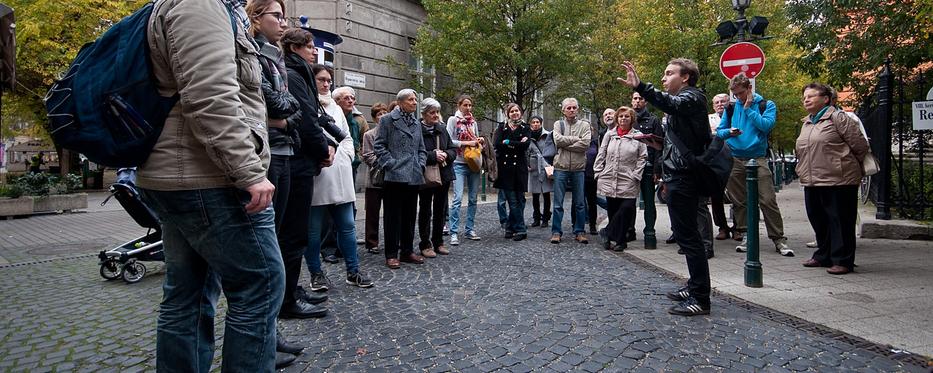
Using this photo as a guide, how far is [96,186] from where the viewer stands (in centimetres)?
2452

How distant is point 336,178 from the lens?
510cm

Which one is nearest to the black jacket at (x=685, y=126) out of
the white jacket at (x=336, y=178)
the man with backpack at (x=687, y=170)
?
the man with backpack at (x=687, y=170)

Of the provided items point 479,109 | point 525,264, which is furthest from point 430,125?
point 479,109

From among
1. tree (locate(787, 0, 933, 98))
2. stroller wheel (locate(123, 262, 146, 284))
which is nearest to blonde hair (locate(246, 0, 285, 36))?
stroller wheel (locate(123, 262, 146, 284))

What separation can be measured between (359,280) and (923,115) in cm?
789

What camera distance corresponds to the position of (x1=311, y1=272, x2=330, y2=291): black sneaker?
16.5ft

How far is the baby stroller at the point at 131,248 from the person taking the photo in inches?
222

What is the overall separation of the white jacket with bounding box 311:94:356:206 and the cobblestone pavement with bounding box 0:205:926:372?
0.81 metres

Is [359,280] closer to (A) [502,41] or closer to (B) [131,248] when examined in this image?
(B) [131,248]

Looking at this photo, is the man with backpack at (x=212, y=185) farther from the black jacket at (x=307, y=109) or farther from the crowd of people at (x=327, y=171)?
the black jacket at (x=307, y=109)

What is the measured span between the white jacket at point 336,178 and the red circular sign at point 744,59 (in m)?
7.59

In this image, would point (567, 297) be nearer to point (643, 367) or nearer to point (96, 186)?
point (643, 367)

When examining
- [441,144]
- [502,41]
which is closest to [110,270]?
[441,144]

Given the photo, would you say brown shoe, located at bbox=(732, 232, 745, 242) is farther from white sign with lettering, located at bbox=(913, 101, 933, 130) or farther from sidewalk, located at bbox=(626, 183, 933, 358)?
white sign with lettering, located at bbox=(913, 101, 933, 130)
